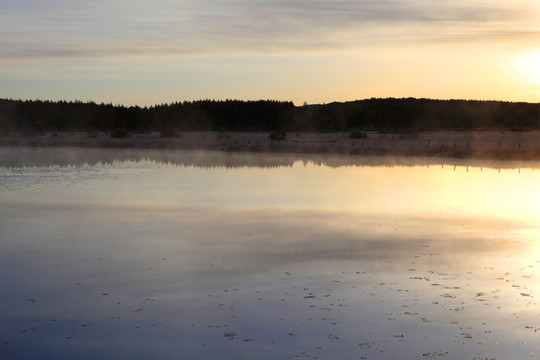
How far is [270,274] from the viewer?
13.3 m

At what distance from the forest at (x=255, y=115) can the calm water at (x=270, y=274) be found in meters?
129

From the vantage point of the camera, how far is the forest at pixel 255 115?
157m

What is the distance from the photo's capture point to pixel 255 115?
538 ft

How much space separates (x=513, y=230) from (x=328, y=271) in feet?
23.4

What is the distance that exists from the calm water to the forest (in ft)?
424

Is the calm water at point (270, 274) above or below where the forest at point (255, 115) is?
below

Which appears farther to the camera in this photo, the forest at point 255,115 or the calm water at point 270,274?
the forest at point 255,115

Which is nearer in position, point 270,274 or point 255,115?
point 270,274

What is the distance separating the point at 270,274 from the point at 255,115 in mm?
151650

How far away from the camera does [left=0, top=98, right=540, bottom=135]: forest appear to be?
157m

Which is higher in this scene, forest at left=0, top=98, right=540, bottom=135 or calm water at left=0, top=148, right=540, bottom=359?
forest at left=0, top=98, right=540, bottom=135

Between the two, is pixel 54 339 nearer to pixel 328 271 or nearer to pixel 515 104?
pixel 328 271

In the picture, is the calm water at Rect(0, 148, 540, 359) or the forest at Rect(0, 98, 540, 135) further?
the forest at Rect(0, 98, 540, 135)

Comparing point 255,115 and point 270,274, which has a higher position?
point 255,115
